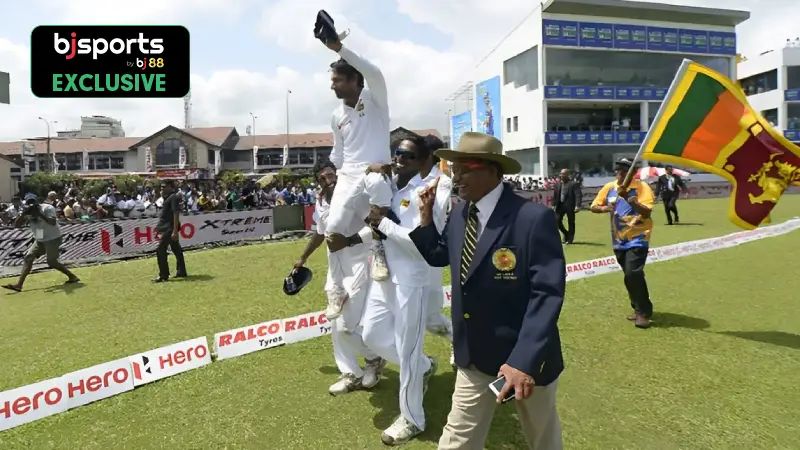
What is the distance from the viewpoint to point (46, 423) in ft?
14.0

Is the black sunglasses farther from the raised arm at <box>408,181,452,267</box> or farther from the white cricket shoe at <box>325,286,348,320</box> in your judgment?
the white cricket shoe at <box>325,286,348,320</box>

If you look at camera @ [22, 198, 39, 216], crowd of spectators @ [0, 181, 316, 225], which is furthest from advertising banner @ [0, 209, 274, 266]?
camera @ [22, 198, 39, 216]

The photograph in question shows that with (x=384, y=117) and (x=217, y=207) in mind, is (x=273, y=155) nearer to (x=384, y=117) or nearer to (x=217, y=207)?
(x=217, y=207)

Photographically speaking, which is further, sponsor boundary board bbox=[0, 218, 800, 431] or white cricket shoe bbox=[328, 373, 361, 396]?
white cricket shoe bbox=[328, 373, 361, 396]

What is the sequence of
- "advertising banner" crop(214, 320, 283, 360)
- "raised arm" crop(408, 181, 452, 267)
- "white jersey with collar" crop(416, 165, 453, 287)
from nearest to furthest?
"raised arm" crop(408, 181, 452, 267) → "white jersey with collar" crop(416, 165, 453, 287) → "advertising banner" crop(214, 320, 283, 360)

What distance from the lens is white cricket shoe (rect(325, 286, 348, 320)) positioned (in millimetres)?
4453

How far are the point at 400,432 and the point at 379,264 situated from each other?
116 cm

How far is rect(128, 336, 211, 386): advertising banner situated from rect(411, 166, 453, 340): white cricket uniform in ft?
7.86

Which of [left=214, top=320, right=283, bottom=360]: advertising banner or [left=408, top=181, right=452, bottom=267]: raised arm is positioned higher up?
[left=408, top=181, right=452, bottom=267]: raised arm

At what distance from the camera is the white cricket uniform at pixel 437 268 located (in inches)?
141

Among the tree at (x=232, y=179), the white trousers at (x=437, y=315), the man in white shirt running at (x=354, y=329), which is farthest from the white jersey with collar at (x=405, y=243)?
the tree at (x=232, y=179)

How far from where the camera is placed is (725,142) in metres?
5.85

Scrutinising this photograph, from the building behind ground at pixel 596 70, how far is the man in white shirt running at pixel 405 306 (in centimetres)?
3990

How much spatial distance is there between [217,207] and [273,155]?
4750 centimetres
